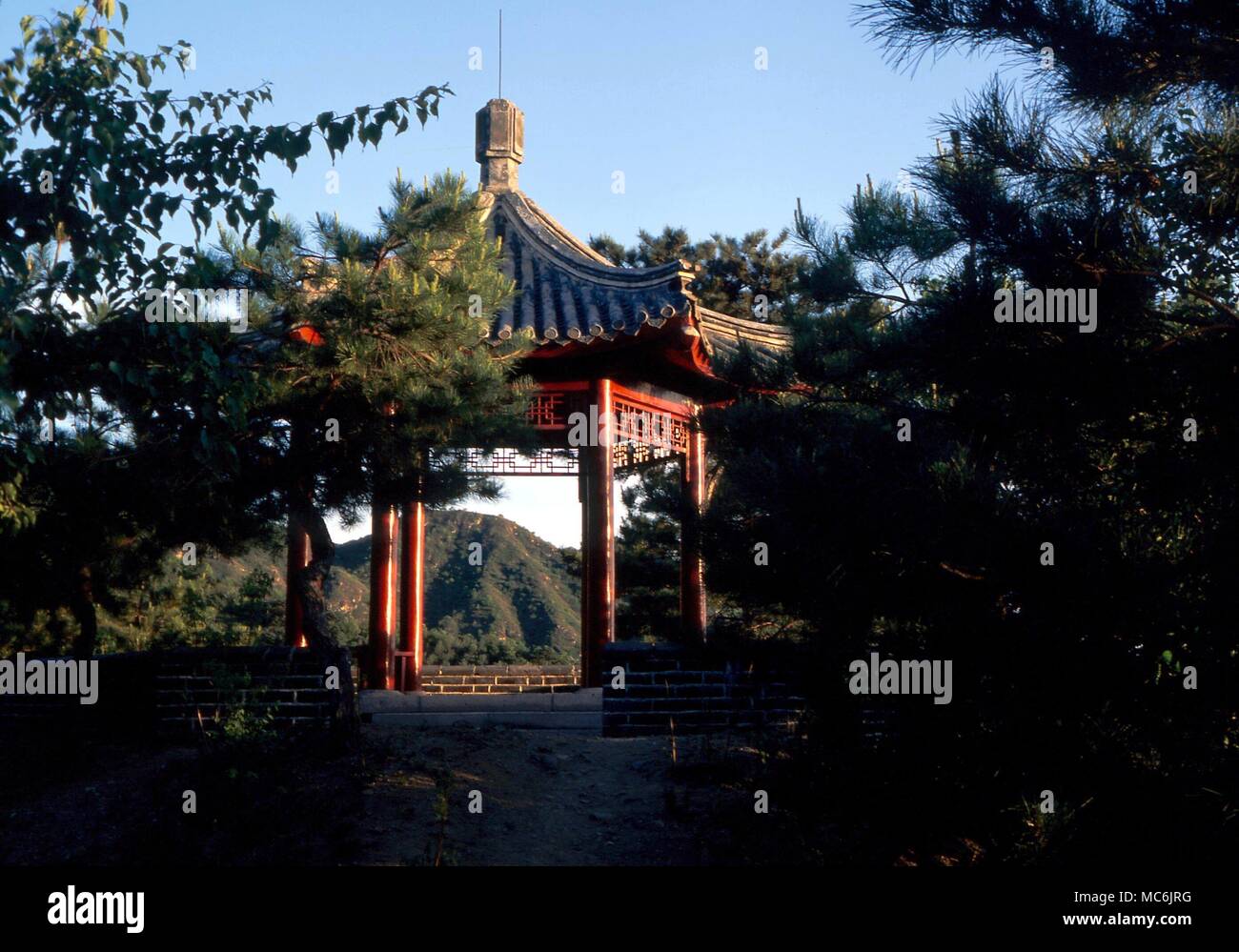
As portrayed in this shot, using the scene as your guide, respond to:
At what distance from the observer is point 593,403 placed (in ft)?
31.6

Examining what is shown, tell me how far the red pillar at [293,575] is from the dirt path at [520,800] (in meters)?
1.75

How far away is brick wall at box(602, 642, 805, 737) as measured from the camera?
8.02 meters

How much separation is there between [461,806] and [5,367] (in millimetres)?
3517

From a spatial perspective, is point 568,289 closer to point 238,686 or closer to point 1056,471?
point 238,686

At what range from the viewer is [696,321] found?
30.5ft

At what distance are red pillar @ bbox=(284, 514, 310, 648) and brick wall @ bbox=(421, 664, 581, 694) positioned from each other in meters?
2.38

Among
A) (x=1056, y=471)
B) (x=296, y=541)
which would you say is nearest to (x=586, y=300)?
(x=296, y=541)

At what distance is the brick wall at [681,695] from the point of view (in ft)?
26.3

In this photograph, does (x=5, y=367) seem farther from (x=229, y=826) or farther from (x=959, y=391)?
(x=959, y=391)

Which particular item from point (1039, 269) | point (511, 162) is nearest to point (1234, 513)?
point (1039, 269)

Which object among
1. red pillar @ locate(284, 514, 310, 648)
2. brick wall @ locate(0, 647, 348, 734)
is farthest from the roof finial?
brick wall @ locate(0, 647, 348, 734)

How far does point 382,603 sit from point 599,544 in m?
1.88

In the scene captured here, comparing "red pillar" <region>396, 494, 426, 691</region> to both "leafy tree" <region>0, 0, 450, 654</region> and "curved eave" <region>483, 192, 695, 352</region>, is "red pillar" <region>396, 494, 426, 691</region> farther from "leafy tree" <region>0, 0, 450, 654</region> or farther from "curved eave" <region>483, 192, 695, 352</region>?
"leafy tree" <region>0, 0, 450, 654</region>
